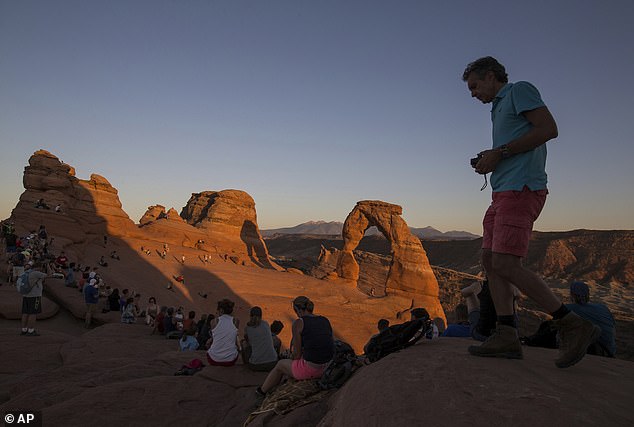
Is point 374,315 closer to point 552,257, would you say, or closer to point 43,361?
point 43,361

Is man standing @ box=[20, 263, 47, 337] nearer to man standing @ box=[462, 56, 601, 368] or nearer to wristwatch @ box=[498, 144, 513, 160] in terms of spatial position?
man standing @ box=[462, 56, 601, 368]

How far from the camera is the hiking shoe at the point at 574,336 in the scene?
241 centimetres

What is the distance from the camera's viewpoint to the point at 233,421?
4.05 meters

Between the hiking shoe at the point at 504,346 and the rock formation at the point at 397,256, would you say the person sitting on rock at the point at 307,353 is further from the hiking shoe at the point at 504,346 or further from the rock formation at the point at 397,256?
the rock formation at the point at 397,256

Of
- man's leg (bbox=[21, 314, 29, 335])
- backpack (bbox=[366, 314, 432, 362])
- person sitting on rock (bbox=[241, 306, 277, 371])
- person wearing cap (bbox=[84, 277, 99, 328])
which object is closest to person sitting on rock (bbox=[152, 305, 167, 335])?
person wearing cap (bbox=[84, 277, 99, 328])

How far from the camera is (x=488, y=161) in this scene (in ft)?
8.62

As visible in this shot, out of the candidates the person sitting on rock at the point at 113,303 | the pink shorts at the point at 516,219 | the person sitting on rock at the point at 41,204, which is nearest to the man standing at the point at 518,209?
the pink shorts at the point at 516,219

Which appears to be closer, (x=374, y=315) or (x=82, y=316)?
(x=82, y=316)

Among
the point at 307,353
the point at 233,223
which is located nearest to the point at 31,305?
the point at 307,353

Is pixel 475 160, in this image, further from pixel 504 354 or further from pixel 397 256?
pixel 397 256

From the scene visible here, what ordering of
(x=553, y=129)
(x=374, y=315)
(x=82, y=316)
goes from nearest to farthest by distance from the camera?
(x=553, y=129) → (x=82, y=316) → (x=374, y=315)

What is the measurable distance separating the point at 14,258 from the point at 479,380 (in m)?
16.2

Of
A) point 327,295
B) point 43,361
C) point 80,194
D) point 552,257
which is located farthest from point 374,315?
point 552,257

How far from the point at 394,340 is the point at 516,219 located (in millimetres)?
1612
